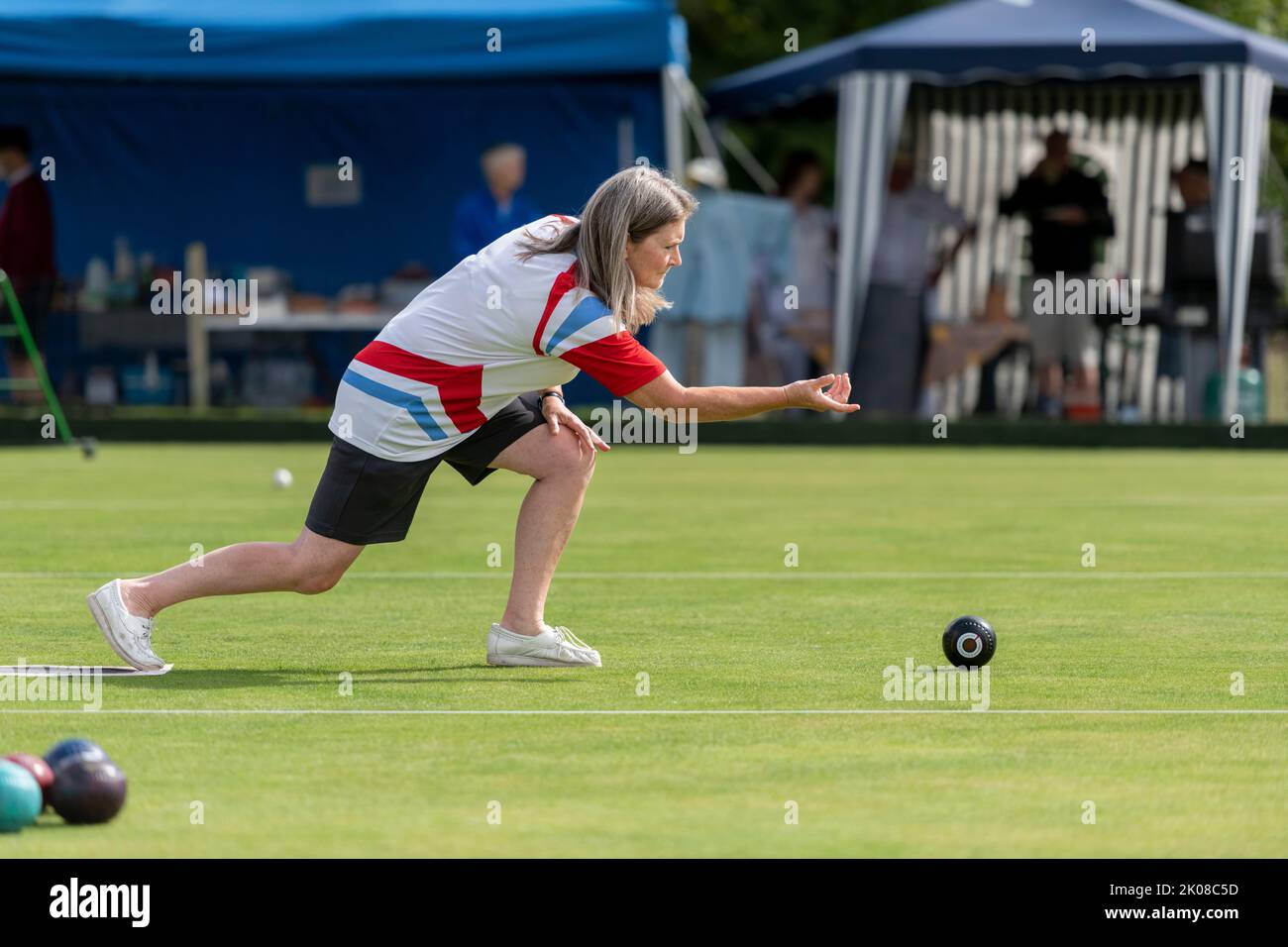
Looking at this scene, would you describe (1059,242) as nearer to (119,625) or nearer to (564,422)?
(564,422)

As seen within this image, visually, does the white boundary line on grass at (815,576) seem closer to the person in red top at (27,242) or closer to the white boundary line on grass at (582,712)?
the white boundary line on grass at (582,712)

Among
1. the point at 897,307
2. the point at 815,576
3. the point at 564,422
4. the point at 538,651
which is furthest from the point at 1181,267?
the point at 538,651

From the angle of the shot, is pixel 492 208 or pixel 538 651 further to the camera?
pixel 492 208

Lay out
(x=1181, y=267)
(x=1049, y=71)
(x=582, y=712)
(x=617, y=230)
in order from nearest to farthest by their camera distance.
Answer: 1. (x=582, y=712)
2. (x=617, y=230)
3. (x=1049, y=71)
4. (x=1181, y=267)

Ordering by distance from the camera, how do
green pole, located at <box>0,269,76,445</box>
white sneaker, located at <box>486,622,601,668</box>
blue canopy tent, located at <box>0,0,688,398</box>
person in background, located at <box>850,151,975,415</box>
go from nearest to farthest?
1. white sneaker, located at <box>486,622,601,668</box>
2. green pole, located at <box>0,269,76,445</box>
3. blue canopy tent, located at <box>0,0,688,398</box>
4. person in background, located at <box>850,151,975,415</box>

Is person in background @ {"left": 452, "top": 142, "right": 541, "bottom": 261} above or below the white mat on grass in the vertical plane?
above

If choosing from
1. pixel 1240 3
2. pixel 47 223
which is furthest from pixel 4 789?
pixel 1240 3

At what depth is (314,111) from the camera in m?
22.3

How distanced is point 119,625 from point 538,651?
1251 millimetres

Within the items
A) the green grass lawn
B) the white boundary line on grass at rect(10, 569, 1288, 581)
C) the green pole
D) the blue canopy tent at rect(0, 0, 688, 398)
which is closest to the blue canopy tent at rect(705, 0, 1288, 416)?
the blue canopy tent at rect(0, 0, 688, 398)

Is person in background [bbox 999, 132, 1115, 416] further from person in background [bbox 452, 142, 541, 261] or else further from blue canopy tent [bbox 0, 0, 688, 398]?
person in background [bbox 452, 142, 541, 261]

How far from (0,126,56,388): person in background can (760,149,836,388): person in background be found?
6382mm

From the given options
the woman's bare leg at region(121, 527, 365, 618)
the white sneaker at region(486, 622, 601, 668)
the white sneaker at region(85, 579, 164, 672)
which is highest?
the woman's bare leg at region(121, 527, 365, 618)

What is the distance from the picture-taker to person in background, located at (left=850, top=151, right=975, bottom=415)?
67.2 ft
